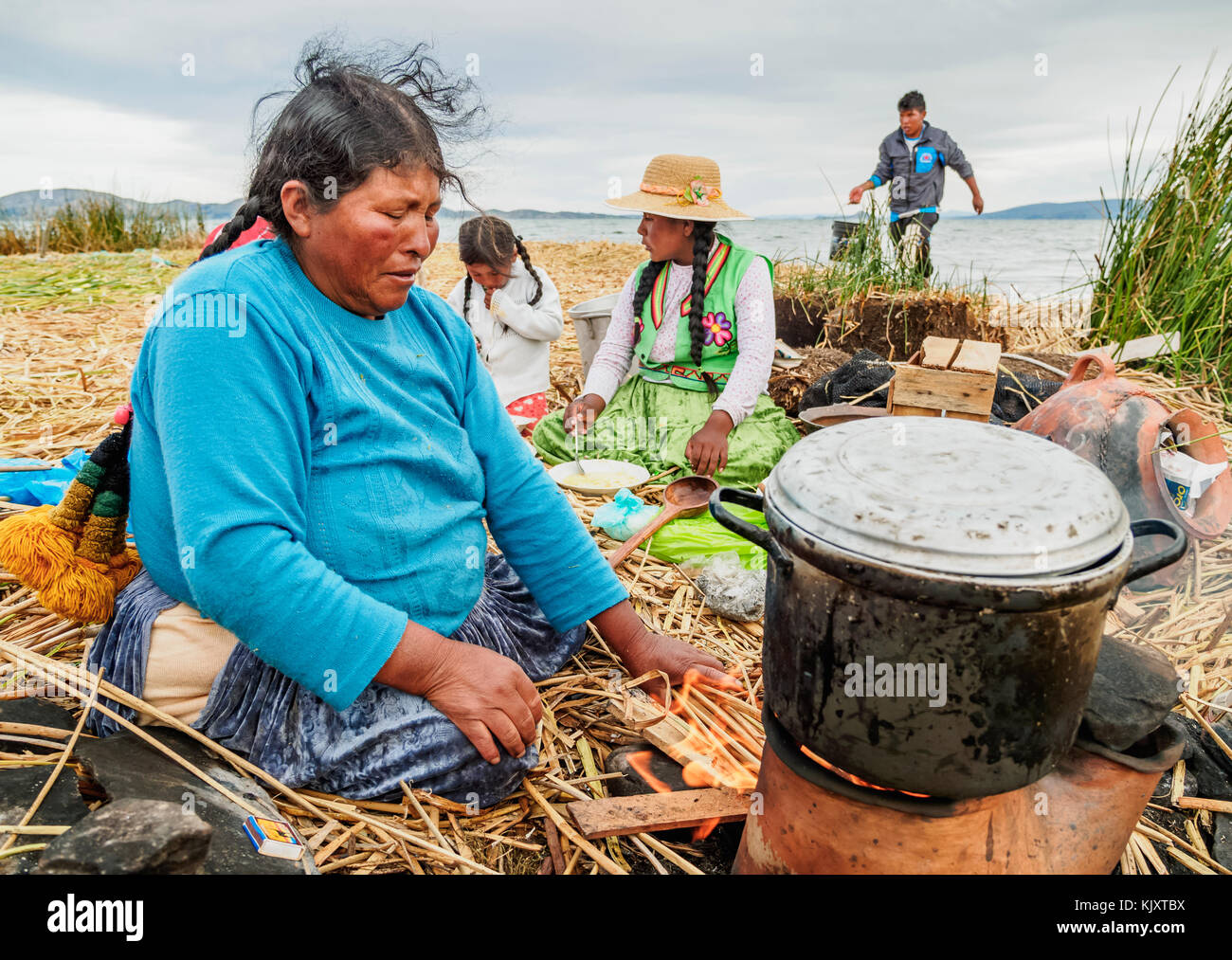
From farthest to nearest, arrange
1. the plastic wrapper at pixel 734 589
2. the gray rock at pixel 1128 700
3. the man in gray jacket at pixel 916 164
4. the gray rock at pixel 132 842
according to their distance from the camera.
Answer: the man in gray jacket at pixel 916 164
the plastic wrapper at pixel 734 589
the gray rock at pixel 1128 700
the gray rock at pixel 132 842

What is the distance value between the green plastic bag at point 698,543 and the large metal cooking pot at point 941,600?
5.44 feet

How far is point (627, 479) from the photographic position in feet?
12.4

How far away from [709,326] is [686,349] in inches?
6.5

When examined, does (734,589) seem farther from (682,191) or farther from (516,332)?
(516,332)

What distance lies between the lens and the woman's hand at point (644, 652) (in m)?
2.22

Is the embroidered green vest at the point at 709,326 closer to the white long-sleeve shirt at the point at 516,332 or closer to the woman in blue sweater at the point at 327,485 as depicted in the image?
the white long-sleeve shirt at the point at 516,332

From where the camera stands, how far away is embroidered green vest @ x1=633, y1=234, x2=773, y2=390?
393cm

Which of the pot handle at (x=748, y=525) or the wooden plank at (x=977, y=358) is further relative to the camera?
the wooden plank at (x=977, y=358)

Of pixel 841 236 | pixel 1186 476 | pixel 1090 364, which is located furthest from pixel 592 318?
pixel 1186 476

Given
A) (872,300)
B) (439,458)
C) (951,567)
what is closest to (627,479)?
(439,458)

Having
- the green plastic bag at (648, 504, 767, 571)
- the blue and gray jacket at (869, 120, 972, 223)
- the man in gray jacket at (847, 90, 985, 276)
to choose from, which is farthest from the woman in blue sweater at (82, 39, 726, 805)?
the blue and gray jacket at (869, 120, 972, 223)

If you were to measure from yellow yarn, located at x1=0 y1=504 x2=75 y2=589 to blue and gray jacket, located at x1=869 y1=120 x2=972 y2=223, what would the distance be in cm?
798

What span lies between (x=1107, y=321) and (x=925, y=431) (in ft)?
14.7

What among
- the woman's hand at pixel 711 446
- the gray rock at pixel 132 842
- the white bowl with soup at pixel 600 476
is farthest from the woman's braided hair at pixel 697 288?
the gray rock at pixel 132 842
